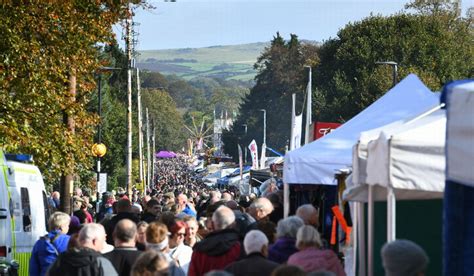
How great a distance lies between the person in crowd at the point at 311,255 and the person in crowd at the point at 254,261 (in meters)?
0.26

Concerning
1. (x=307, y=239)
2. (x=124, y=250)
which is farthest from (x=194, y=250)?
(x=307, y=239)

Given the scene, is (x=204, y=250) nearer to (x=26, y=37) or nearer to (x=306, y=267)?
(x=306, y=267)

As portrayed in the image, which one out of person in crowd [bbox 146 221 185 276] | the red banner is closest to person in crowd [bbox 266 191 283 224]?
the red banner

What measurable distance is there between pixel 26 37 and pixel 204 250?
1640cm

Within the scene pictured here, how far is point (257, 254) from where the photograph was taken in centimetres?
1046

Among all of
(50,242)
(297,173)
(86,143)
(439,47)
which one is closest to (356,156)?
(50,242)

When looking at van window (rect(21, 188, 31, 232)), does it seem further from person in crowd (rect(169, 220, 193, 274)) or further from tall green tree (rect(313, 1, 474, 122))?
tall green tree (rect(313, 1, 474, 122))

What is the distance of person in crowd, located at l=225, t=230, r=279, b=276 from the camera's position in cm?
1016

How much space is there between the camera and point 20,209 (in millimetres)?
18312

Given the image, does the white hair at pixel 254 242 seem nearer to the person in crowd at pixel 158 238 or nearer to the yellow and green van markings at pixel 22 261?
the person in crowd at pixel 158 238

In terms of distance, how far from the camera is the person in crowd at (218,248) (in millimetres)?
11570

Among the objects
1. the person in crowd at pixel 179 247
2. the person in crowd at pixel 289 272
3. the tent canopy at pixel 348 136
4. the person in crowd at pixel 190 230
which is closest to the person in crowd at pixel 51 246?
the person in crowd at pixel 190 230

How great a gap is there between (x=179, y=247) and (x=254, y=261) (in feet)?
8.66

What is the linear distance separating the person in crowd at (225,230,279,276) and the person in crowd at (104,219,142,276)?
60.9 inches
